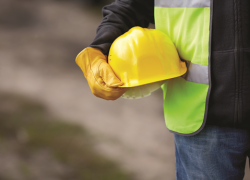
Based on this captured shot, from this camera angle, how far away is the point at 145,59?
0.79m

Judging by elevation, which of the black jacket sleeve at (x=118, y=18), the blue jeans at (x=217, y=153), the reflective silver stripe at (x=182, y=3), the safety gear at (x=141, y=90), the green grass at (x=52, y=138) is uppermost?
the reflective silver stripe at (x=182, y=3)

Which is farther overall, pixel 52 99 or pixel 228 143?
pixel 52 99

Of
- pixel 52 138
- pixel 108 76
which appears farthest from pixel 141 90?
pixel 52 138

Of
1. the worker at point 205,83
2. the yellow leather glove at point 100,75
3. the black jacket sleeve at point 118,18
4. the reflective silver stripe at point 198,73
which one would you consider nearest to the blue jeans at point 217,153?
the worker at point 205,83

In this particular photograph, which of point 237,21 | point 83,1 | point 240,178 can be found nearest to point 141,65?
point 237,21

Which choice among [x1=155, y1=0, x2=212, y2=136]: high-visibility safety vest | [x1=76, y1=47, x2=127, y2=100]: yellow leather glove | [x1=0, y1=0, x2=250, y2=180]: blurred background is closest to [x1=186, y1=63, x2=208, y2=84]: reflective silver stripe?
[x1=155, y1=0, x2=212, y2=136]: high-visibility safety vest

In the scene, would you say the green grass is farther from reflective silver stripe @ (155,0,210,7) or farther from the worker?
reflective silver stripe @ (155,0,210,7)

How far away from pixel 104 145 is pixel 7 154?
95cm

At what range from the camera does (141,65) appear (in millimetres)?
788

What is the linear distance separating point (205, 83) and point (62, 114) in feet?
7.68

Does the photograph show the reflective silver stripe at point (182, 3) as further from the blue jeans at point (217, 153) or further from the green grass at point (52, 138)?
the green grass at point (52, 138)

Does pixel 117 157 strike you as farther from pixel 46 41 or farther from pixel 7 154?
pixel 46 41

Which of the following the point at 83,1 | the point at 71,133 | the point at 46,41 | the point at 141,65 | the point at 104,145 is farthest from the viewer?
the point at 83,1

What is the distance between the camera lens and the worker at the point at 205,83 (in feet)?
2.28
